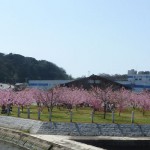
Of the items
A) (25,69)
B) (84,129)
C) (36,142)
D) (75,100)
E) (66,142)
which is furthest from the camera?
(25,69)

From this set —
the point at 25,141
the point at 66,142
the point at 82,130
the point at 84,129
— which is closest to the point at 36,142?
the point at 25,141

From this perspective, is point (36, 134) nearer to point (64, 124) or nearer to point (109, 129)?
point (64, 124)

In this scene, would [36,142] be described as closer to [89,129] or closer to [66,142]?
[66,142]

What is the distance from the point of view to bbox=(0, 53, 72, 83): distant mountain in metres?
138

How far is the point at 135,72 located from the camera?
162 metres

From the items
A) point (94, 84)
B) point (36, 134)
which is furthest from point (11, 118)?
point (94, 84)

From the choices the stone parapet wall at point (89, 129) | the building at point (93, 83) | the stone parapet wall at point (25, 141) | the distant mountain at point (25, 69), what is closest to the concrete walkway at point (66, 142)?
the stone parapet wall at point (25, 141)

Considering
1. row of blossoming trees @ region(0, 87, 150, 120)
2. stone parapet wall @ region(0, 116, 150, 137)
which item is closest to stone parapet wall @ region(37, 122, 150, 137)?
stone parapet wall @ region(0, 116, 150, 137)

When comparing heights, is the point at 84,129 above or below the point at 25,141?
above

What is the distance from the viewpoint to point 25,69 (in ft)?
487

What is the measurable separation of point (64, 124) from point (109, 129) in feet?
11.5

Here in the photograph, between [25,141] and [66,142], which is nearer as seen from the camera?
[66,142]

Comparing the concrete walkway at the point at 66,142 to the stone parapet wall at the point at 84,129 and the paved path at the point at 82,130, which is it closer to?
the paved path at the point at 82,130

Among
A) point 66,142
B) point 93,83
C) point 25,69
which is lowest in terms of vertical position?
point 66,142
